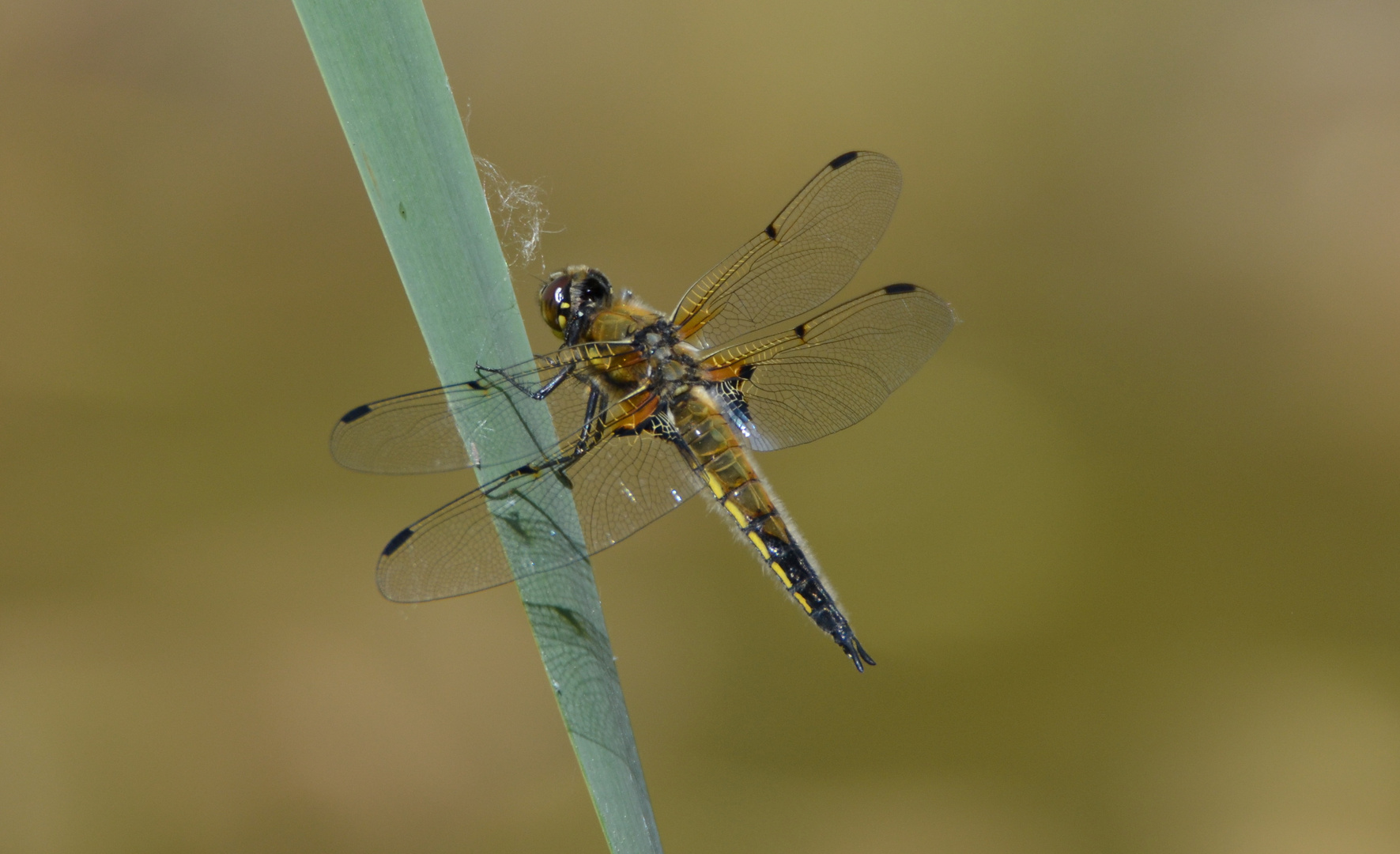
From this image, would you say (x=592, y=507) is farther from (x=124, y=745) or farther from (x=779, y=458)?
(x=124, y=745)

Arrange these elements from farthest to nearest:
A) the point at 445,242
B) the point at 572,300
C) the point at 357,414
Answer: the point at 572,300 < the point at 357,414 < the point at 445,242

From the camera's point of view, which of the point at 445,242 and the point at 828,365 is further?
the point at 828,365

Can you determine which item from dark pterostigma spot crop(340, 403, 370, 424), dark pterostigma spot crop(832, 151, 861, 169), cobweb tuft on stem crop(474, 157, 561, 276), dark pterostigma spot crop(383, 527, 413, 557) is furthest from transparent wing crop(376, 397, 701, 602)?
dark pterostigma spot crop(832, 151, 861, 169)

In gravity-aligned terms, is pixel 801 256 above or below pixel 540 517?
above

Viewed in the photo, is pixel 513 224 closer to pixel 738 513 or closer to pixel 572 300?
pixel 572 300

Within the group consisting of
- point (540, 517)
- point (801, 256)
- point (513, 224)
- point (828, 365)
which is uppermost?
point (513, 224)

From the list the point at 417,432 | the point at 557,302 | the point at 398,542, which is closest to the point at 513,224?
the point at 557,302

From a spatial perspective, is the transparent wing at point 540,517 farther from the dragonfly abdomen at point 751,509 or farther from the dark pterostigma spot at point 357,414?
the dark pterostigma spot at point 357,414
